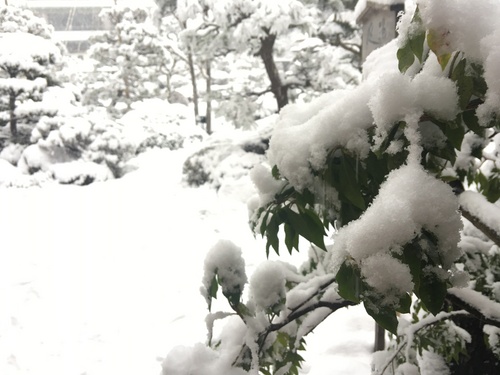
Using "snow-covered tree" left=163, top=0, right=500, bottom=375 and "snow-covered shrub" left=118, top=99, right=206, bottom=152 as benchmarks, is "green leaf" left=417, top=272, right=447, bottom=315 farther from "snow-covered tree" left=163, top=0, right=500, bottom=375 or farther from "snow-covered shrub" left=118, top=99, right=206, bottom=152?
"snow-covered shrub" left=118, top=99, right=206, bottom=152

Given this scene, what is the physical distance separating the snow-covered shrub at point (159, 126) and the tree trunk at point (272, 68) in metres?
4.30

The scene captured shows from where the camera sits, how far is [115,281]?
3.49 metres

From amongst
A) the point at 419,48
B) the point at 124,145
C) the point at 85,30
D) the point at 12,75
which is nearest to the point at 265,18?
the point at 124,145

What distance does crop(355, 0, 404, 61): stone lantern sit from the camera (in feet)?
6.03

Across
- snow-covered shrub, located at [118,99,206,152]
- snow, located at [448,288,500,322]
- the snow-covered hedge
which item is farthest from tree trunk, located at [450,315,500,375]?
snow-covered shrub, located at [118,99,206,152]

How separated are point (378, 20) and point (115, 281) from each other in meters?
2.86

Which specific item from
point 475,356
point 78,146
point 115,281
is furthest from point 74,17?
point 475,356

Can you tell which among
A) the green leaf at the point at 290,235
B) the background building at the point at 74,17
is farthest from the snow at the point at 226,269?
the background building at the point at 74,17

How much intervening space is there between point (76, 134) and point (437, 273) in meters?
7.56

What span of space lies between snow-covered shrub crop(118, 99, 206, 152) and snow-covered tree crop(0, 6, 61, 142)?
2.35 meters

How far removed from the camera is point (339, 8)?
609cm

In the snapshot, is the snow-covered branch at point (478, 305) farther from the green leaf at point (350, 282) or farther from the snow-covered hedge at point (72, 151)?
the snow-covered hedge at point (72, 151)

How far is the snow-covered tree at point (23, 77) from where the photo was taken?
22.6 feet

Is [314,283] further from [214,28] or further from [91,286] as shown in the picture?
[214,28]
